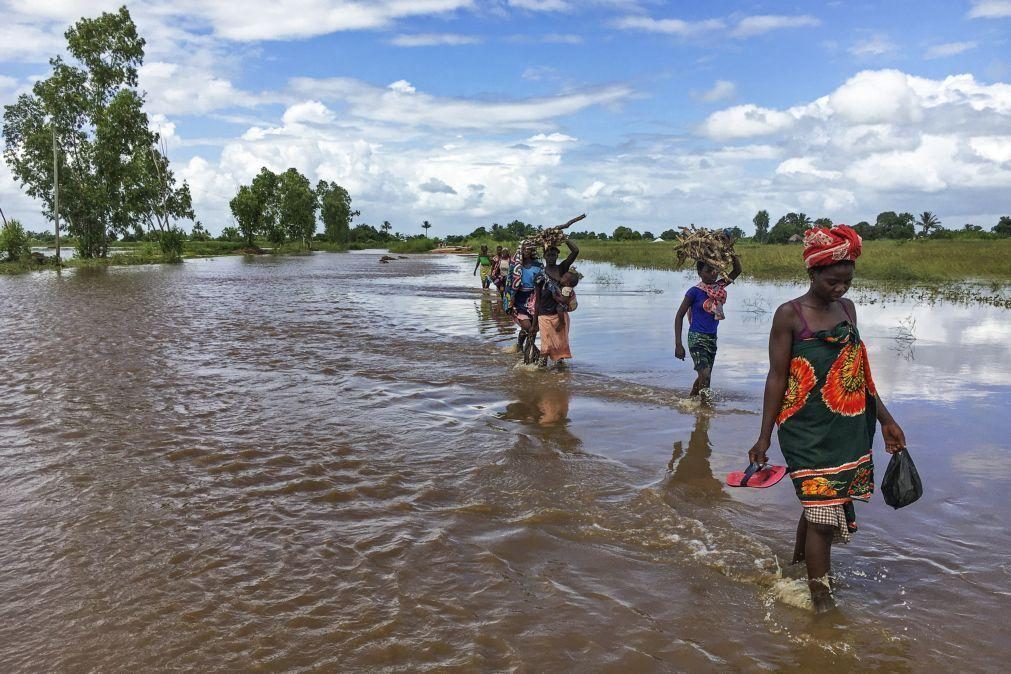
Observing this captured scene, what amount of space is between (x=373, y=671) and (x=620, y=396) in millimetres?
5427

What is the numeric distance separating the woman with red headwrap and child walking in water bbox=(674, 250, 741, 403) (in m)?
3.52

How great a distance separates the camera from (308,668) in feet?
9.30

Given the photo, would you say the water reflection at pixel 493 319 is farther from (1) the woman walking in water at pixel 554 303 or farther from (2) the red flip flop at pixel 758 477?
(2) the red flip flop at pixel 758 477

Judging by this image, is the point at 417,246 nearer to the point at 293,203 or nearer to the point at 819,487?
the point at 293,203

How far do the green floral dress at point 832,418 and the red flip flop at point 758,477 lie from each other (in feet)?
0.37

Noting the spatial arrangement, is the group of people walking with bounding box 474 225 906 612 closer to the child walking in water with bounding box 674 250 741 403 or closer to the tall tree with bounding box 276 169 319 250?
the child walking in water with bounding box 674 250 741 403

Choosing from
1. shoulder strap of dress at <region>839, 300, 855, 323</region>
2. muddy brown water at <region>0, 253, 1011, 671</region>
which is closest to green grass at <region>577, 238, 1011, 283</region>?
muddy brown water at <region>0, 253, 1011, 671</region>

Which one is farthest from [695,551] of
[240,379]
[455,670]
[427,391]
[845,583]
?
[240,379]

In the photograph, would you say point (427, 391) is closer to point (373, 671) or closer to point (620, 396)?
point (620, 396)

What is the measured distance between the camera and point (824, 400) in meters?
3.21

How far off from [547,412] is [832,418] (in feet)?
13.5

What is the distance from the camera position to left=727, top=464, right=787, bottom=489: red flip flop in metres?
3.36

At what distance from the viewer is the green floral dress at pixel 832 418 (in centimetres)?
319

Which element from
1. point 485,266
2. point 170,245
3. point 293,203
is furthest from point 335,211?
point 485,266
